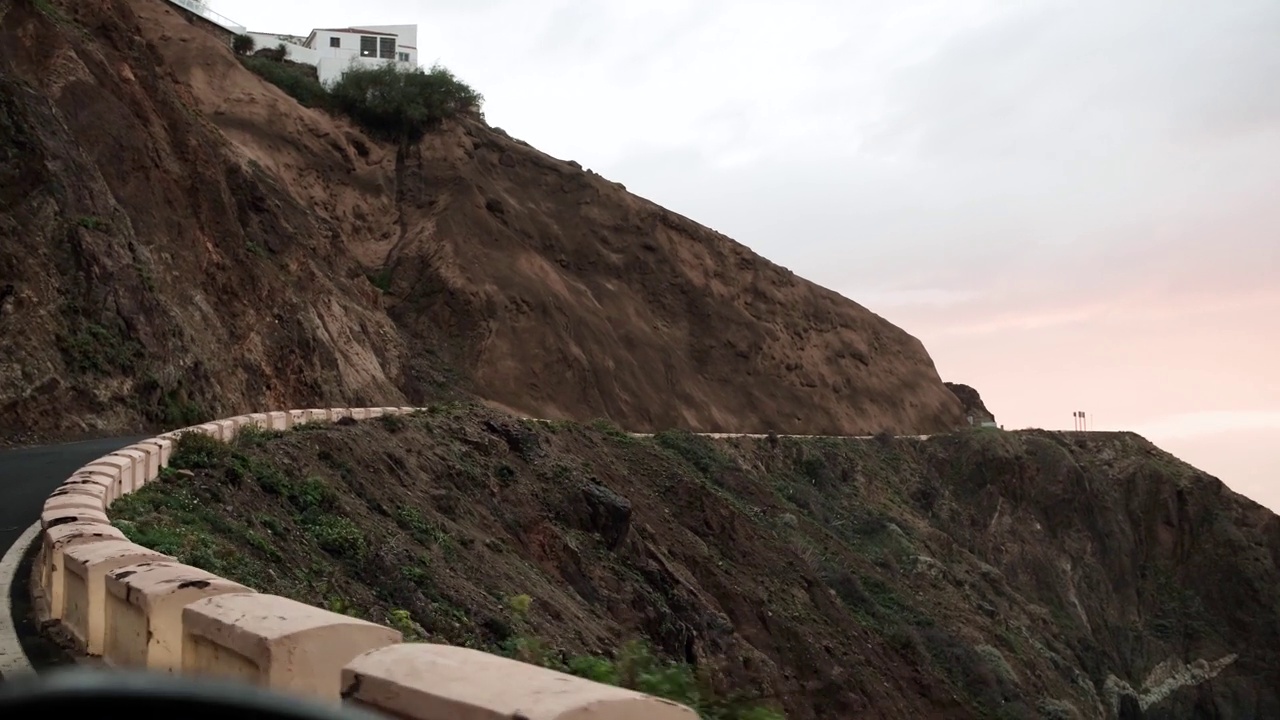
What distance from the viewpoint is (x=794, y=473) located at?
46.8 meters

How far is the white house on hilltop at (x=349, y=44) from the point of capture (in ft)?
211

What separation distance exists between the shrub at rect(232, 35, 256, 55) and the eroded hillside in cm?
3443

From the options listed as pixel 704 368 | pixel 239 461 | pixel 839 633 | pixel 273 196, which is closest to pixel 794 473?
pixel 704 368

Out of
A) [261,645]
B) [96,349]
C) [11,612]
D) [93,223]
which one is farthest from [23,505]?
[93,223]

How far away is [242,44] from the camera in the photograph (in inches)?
2402

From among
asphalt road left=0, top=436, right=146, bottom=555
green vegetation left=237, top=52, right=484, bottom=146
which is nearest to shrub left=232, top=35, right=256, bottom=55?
green vegetation left=237, top=52, right=484, bottom=146

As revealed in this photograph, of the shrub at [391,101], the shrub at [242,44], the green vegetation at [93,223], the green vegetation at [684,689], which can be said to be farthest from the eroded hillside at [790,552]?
the shrub at [242,44]

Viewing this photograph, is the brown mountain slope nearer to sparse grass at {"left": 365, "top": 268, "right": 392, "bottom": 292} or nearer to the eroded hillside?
sparse grass at {"left": 365, "top": 268, "right": 392, "bottom": 292}

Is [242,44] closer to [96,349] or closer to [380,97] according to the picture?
[380,97]

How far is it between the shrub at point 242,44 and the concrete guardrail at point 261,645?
5570cm

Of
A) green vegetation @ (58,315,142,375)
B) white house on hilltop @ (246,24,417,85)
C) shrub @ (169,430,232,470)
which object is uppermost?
white house on hilltop @ (246,24,417,85)

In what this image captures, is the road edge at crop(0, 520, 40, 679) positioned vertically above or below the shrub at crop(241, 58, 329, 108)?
below

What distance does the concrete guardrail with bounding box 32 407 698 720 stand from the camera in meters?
3.77

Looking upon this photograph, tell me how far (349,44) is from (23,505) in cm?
5925
